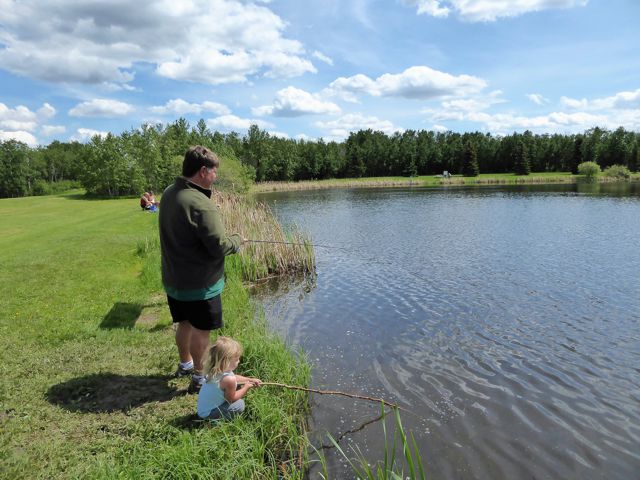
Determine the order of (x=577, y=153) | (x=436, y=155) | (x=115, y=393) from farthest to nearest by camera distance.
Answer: (x=436, y=155) < (x=577, y=153) < (x=115, y=393)

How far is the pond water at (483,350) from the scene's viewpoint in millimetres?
4801

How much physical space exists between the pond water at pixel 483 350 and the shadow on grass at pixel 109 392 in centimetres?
186

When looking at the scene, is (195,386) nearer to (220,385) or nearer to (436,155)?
(220,385)

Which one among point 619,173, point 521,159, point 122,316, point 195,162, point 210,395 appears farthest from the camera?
point 521,159

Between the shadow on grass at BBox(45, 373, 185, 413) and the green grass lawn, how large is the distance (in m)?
0.01

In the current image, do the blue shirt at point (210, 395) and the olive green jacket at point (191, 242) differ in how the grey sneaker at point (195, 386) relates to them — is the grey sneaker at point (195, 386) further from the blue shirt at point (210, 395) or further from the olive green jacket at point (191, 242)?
the olive green jacket at point (191, 242)

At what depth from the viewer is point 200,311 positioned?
4.53 meters

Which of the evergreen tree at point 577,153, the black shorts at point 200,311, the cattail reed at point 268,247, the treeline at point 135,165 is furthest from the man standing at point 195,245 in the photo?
the evergreen tree at point 577,153

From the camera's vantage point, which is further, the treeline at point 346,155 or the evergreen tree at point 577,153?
the evergreen tree at point 577,153

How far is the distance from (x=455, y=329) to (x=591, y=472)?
4.03 metres

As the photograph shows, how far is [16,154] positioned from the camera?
66.2m

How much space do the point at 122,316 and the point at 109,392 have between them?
8.80 feet

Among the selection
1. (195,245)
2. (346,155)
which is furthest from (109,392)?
(346,155)

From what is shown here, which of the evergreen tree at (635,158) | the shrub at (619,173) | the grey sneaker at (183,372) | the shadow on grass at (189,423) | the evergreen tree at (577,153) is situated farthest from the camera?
the evergreen tree at (577,153)
